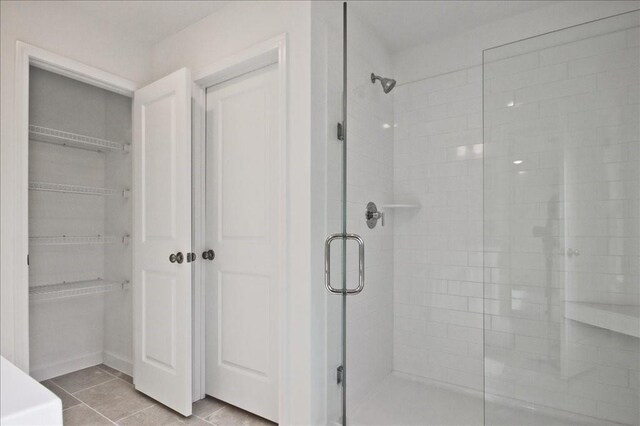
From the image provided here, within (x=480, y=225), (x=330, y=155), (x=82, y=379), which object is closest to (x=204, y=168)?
(x=330, y=155)

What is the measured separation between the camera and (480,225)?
1.81 metres

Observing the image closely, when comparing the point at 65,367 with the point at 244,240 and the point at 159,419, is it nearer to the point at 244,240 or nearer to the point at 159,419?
the point at 159,419

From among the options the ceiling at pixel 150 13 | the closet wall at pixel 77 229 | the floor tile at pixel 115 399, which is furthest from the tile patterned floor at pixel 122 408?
the ceiling at pixel 150 13

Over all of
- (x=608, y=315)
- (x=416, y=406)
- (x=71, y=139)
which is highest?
(x=71, y=139)

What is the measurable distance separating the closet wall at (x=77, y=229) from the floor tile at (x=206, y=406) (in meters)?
0.83

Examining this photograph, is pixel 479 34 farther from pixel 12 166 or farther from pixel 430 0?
pixel 12 166

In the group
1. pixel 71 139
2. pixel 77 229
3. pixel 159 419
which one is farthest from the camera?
pixel 77 229

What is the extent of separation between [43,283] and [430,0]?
317cm

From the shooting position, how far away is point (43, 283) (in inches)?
100

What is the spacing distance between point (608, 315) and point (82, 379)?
3.14 m

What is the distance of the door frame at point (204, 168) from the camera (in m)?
1.79

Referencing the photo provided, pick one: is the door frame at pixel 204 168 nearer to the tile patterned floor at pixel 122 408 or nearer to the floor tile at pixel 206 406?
the floor tile at pixel 206 406

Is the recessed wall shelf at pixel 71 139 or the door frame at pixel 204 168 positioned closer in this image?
the door frame at pixel 204 168

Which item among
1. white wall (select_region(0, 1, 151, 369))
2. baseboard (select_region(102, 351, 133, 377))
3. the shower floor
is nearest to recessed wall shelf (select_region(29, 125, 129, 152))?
white wall (select_region(0, 1, 151, 369))
